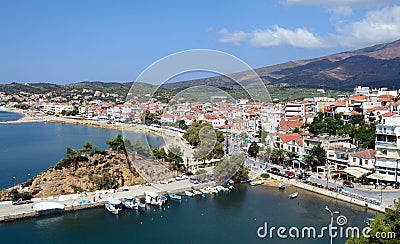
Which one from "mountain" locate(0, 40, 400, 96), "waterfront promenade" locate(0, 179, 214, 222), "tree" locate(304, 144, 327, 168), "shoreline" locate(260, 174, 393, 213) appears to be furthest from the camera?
"mountain" locate(0, 40, 400, 96)

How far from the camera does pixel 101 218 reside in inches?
244

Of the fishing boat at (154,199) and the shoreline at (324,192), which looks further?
the fishing boat at (154,199)

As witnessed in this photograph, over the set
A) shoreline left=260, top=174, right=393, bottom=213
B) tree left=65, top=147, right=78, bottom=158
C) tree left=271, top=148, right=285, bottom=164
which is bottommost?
shoreline left=260, top=174, right=393, bottom=213

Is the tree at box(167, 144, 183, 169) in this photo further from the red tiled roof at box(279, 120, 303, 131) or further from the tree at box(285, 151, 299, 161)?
the red tiled roof at box(279, 120, 303, 131)

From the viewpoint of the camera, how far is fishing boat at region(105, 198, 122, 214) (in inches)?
250

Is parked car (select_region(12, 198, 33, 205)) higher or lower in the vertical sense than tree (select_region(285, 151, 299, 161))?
lower

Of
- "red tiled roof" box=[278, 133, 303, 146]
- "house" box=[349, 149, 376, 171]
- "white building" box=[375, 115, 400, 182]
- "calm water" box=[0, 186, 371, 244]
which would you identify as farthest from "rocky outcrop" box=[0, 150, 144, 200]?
"white building" box=[375, 115, 400, 182]

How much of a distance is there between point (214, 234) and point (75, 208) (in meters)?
2.40

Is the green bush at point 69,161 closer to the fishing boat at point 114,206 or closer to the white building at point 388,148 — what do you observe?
the fishing boat at point 114,206

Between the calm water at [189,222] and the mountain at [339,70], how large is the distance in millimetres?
38162

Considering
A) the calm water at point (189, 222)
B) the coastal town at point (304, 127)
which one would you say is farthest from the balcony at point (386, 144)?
the calm water at point (189, 222)

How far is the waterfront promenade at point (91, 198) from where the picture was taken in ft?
20.1

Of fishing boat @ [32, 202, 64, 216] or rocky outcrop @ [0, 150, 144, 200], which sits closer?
fishing boat @ [32, 202, 64, 216]

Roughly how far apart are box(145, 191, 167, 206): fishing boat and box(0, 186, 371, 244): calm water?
111 millimetres
